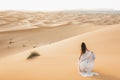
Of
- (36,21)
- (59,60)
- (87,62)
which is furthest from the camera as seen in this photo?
(36,21)

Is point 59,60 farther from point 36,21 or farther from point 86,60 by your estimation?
point 36,21

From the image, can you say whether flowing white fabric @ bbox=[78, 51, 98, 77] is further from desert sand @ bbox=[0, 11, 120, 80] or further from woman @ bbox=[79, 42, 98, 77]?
desert sand @ bbox=[0, 11, 120, 80]

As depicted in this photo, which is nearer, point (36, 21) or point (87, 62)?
point (87, 62)

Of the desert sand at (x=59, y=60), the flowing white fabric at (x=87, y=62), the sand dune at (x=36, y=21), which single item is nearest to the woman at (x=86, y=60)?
the flowing white fabric at (x=87, y=62)

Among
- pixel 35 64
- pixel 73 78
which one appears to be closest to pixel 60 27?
pixel 35 64

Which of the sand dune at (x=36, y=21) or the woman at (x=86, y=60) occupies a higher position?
the woman at (x=86, y=60)

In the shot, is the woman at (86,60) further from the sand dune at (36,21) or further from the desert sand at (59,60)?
the sand dune at (36,21)

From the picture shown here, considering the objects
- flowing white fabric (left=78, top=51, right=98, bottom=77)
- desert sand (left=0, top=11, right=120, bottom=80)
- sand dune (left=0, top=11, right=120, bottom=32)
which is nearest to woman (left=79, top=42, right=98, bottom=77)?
flowing white fabric (left=78, top=51, right=98, bottom=77)

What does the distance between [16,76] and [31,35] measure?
53.0 ft

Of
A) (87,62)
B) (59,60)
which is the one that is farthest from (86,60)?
(59,60)

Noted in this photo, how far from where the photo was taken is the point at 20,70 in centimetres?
923

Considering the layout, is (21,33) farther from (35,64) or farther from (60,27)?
(35,64)

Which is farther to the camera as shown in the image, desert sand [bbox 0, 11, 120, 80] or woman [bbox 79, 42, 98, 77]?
Answer: desert sand [bbox 0, 11, 120, 80]

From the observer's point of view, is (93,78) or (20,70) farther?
(20,70)
